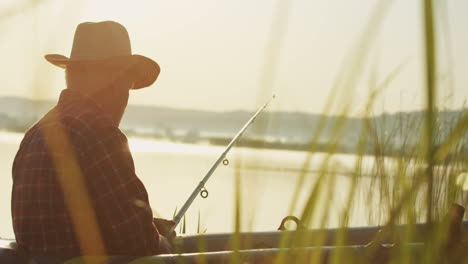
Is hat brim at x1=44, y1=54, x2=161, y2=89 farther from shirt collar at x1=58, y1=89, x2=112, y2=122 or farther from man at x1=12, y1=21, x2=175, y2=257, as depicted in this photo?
man at x1=12, y1=21, x2=175, y2=257

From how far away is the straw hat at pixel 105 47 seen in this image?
2750mm

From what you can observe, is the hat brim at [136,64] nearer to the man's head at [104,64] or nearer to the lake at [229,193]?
the man's head at [104,64]

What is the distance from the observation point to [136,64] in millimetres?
2959

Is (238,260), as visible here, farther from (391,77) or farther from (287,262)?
(391,77)

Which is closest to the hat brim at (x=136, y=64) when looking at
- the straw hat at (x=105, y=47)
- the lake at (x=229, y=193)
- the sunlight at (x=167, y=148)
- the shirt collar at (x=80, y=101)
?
the straw hat at (x=105, y=47)

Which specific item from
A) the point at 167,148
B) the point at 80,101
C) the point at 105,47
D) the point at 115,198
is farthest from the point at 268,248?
the point at 167,148

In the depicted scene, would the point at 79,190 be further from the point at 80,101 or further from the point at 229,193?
the point at 229,193

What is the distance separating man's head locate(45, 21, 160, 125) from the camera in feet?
8.47

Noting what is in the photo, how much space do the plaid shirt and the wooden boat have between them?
4.8 inches

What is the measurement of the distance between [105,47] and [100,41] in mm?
48

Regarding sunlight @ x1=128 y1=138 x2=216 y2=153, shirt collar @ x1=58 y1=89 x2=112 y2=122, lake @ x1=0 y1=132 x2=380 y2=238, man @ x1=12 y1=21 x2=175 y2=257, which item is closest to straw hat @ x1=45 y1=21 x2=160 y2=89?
shirt collar @ x1=58 y1=89 x2=112 y2=122

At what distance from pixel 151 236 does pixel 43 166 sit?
16.6 inches

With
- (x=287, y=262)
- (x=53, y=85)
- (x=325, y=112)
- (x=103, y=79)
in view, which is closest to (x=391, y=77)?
(x=325, y=112)

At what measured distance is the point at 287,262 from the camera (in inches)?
26.5
